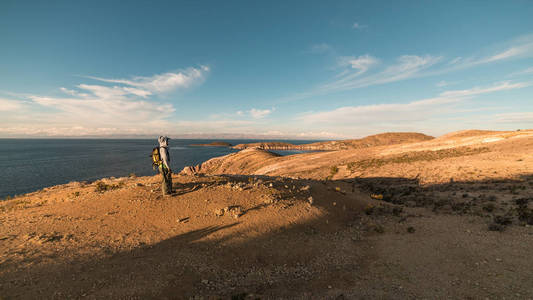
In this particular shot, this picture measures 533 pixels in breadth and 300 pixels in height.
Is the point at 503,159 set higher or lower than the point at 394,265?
higher

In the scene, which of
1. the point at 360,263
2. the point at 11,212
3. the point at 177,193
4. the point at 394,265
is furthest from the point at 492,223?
the point at 11,212

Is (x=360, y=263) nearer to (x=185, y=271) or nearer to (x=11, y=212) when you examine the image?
(x=185, y=271)

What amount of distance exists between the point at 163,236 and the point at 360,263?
8835 mm

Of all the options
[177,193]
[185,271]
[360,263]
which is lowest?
[360,263]

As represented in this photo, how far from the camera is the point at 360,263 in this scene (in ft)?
27.7

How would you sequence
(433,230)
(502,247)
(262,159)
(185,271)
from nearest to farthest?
(185,271)
(502,247)
(433,230)
(262,159)

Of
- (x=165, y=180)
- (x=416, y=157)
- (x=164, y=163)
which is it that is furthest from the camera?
(x=416, y=157)

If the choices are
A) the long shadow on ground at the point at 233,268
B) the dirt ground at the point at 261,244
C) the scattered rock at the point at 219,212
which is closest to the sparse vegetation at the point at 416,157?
the dirt ground at the point at 261,244

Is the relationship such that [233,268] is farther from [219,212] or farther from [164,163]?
[164,163]

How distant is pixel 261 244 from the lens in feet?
29.8

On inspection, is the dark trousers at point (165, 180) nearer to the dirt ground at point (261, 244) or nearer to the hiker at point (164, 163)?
the hiker at point (164, 163)

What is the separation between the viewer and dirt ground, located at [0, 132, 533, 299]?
257 inches

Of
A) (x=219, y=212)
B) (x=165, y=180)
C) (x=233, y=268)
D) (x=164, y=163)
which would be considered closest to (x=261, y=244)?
(x=233, y=268)

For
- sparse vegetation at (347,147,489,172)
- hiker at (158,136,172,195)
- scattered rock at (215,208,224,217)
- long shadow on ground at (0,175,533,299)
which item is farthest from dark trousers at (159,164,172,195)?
sparse vegetation at (347,147,489,172)
